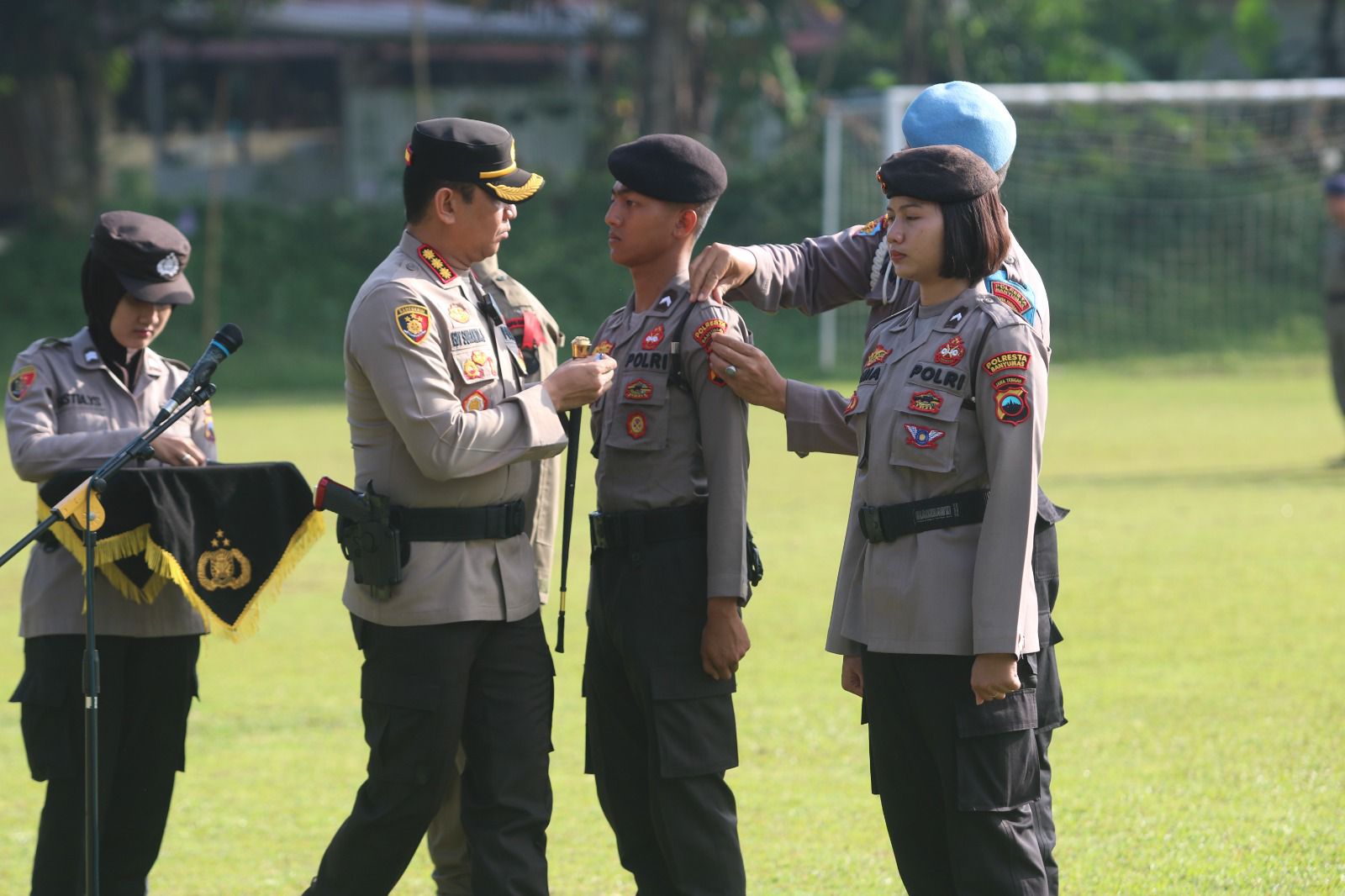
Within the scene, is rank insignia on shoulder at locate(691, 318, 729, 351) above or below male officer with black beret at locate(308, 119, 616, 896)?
above

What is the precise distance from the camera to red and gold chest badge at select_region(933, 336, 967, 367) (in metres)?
3.24

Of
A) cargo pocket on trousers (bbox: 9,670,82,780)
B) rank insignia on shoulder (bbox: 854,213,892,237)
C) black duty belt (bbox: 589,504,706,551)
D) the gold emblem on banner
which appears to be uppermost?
rank insignia on shoulder (bbox: 854,213,892,237)

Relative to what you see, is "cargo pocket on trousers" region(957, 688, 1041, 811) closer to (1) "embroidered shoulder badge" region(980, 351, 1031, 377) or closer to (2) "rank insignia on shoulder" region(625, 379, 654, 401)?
(1) "embroidered shoulder badge" region(980, 351, 1031, 377)

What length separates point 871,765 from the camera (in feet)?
11.2

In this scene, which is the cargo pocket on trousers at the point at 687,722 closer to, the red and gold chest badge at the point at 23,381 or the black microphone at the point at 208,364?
the black microphone at the point at 208,364

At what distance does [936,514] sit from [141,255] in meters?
2.07

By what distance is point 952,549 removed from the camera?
325 cm

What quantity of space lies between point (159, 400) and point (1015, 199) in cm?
1919

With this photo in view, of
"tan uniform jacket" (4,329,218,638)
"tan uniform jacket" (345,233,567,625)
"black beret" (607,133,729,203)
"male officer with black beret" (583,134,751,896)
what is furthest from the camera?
"tan uniform jacket" (4,329,218,638)

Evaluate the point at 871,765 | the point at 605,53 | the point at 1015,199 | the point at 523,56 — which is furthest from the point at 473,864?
the point at 523,56

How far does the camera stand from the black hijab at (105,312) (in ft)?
13.5

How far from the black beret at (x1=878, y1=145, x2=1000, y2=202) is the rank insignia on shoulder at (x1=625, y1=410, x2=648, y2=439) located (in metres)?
0.79

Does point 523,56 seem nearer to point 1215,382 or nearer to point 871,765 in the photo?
point 1215,382

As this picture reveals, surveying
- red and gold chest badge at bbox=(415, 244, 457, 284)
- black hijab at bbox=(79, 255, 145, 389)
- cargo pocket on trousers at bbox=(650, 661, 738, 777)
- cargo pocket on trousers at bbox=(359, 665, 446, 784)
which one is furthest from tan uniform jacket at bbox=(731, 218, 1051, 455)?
black hijab at bbox=(79, 255, 145, 389)
